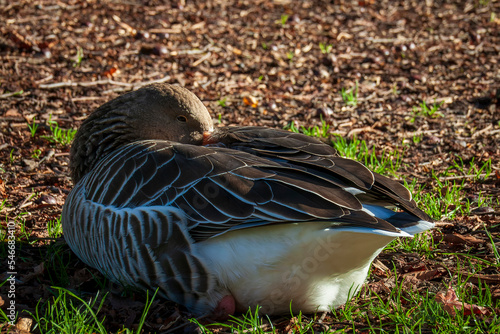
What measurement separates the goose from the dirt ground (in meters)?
0.24

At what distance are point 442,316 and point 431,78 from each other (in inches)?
220

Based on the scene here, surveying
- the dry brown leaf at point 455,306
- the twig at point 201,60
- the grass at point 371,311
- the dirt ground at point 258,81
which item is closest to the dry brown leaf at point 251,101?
the dirt ground at point 258,81

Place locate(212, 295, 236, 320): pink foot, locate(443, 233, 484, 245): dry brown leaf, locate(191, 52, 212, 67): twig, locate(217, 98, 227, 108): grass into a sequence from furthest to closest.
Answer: locate(191, 52, 212, 67): twig, locate(217, 98, 227, 108): grass, locate(443, 233, 484, 245): dry brown leaf, locate(212, 295, 236, 320): pink foot

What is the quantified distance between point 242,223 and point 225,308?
583 mm

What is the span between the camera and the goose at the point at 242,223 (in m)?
3.15

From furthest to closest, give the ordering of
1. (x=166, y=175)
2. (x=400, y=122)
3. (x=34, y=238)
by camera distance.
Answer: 1. (x=400, y=122)
2. (x=34, y=238)
3. (x=166, y=175)

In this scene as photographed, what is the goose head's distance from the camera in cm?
448

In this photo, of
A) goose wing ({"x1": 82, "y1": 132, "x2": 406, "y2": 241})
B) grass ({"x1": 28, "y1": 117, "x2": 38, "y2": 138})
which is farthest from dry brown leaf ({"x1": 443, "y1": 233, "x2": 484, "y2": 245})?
grass ({"x1": 28, "y1": 117, "x2": 38, "y2": 138})

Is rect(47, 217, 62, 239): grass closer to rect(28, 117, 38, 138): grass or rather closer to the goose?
the goose

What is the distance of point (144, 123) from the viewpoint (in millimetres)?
4508

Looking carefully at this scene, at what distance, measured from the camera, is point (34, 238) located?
4.43 meters

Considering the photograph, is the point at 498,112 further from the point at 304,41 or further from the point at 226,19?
the point at 226,19

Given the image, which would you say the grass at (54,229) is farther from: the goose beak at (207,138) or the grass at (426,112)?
the grass at (426,112)

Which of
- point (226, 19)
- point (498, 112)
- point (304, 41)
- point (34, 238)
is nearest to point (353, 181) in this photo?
point (34, 238)
